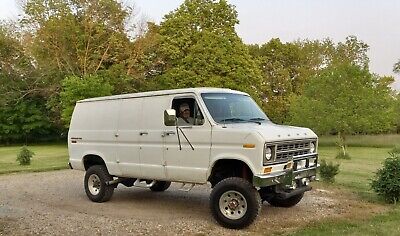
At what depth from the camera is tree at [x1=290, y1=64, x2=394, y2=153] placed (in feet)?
116

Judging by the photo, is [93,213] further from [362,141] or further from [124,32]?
[362,141]

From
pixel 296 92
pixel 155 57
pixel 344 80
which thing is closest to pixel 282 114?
pixel 296 92

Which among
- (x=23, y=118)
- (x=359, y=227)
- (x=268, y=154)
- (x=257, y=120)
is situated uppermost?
(x=23, y=118)

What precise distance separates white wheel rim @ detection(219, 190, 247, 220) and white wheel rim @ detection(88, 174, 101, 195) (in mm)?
3729

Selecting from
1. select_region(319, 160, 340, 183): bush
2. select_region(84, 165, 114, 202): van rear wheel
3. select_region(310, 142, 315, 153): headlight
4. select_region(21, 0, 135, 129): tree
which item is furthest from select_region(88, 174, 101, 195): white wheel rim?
select_region(21, 0, 135, 129): tree

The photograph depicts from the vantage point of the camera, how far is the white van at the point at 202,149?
765 cm

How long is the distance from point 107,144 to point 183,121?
2.30m

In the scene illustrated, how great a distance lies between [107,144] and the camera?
10070 millimetres

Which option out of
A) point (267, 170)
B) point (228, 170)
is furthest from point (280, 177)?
point (228, 170)

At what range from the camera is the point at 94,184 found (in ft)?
34.8

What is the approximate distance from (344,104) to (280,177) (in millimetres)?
30030

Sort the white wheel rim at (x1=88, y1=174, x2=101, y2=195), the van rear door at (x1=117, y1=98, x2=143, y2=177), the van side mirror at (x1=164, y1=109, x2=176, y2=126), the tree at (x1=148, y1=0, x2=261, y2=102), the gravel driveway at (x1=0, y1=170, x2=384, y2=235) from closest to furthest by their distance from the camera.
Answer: the gravel driveway at (x1=0, y1=170, x2=384, y2=235) → the van side mirror at (x1=164, y1=109, x2=176, y2=126) → the van rear door at (x1=117, y1=98, x2=143, y2=177) → the white wheel rim at (x1=88, y1=174, x2=101, y2=195) → the tree at (x1=148, y1=0, x2=261, y2=102)

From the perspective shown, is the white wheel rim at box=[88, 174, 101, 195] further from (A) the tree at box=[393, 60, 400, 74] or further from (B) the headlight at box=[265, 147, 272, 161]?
(A) the tree at box=[393, 60, 400, 74]

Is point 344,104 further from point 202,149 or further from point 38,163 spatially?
point 202,149
